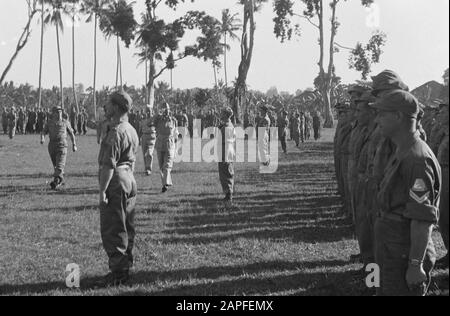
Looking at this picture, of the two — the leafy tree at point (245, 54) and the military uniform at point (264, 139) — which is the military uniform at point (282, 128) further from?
the leafy tree at point (245, 54)

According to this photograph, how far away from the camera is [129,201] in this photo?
6.05 metres

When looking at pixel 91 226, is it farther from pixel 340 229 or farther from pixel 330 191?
pixel 330 191

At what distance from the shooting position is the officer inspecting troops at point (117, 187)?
18.9ft

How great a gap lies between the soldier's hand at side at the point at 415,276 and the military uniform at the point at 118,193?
3.16m

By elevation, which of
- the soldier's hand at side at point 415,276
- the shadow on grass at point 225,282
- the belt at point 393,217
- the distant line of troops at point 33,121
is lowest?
the shadow on grass at point 225,282

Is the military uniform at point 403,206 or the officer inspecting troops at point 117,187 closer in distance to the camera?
the military uniform at point 403,206

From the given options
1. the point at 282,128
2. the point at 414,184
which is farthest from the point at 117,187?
the point at 282,128

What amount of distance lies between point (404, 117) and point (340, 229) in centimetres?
521

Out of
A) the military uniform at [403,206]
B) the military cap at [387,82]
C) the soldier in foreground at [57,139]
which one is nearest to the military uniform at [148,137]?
the soldier in foreground at [57,139]

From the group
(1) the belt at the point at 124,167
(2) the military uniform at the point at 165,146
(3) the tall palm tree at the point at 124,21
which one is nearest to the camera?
(1) the belt at the point at 124,167

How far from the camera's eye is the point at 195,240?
8195 mm

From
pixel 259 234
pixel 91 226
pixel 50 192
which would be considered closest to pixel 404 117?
pixel 259 234

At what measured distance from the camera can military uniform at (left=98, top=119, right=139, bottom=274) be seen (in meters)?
5.80

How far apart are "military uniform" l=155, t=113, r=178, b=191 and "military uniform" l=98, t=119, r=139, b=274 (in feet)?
22.4
